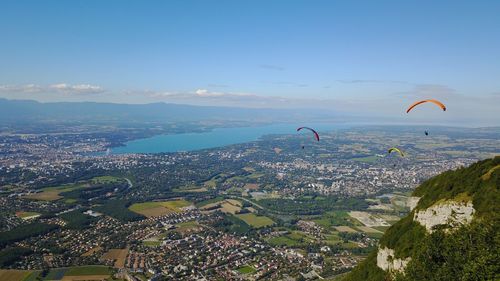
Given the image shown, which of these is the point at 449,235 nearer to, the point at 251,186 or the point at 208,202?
the point at 208,202

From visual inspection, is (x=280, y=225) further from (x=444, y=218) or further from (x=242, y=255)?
(x=444, y=218)

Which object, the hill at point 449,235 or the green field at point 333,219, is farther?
the green field at point 333,219

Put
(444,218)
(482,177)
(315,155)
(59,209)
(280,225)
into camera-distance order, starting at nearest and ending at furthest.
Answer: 1. (444,218)
2. (482,177)
3. (280,225)
4. (59,209)
5. (315,155)

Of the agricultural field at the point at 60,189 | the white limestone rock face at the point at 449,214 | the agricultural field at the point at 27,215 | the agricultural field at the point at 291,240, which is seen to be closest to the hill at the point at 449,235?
the white limestone rock face at the point at 449,214

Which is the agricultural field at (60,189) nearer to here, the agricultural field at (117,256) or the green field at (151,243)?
the green field at (151,243)

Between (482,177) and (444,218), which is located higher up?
(482,177)

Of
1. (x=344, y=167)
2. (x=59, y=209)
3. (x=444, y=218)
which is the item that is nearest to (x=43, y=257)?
(x=59, y=209)

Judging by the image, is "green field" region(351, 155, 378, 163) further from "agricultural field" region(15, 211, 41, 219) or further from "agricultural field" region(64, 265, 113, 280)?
"agricultural field" region(64, 265, 113, 280)

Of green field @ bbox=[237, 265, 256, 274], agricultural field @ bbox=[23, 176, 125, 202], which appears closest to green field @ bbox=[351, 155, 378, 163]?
agricultural field @ bbox=[23, 176, 125, 202]

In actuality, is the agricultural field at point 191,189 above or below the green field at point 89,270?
below
